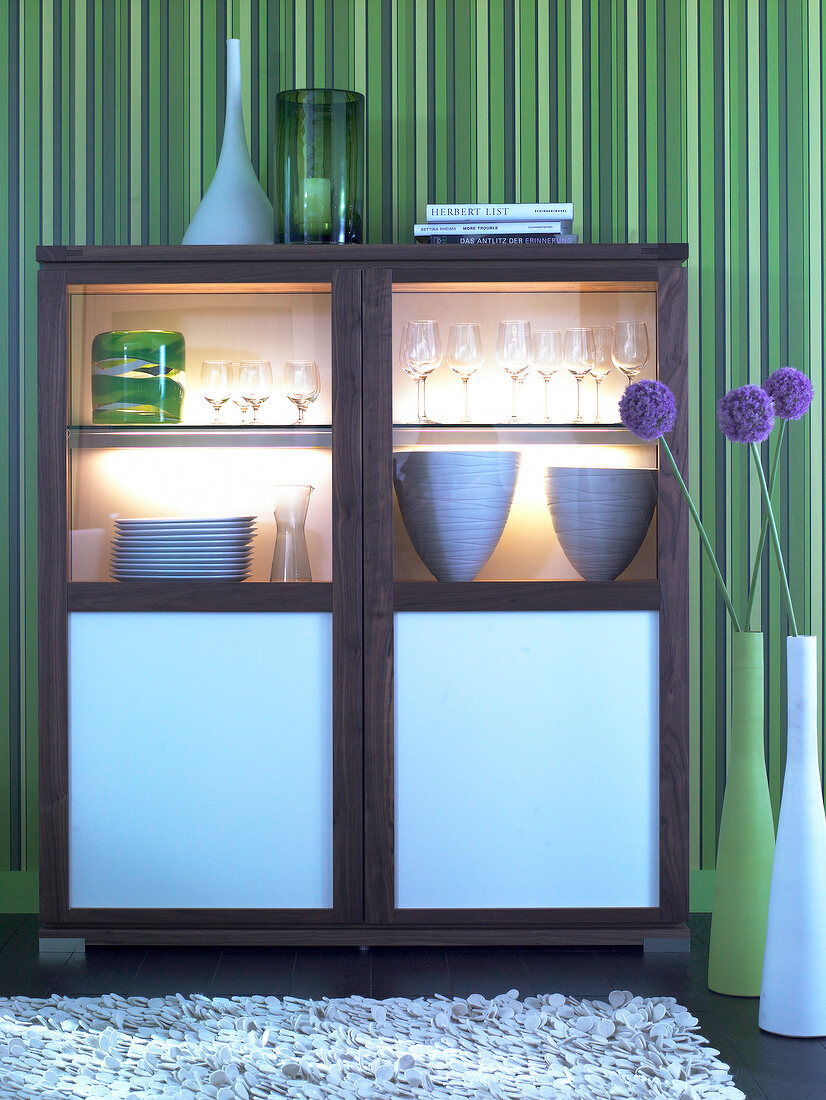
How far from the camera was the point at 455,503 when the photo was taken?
2.48m

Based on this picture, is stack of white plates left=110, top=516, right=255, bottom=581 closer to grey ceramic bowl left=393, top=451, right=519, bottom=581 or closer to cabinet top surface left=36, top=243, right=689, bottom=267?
grey ceramic bowl left=393, top=451, right=519, bottom=581

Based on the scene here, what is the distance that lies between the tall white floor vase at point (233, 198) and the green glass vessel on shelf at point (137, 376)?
0.28 m

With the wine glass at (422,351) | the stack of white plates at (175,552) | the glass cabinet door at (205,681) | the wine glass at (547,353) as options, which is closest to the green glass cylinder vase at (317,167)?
the glass cabinet door at (205,681)

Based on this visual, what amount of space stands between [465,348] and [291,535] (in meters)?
0.60

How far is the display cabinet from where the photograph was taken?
242 cm

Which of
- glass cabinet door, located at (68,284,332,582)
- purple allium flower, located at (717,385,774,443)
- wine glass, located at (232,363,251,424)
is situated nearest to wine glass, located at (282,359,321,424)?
Result: glass cabinet door, located at (68,284,332,582)

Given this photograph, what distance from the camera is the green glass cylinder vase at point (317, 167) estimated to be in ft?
8.32

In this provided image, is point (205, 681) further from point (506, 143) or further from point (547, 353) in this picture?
point (506, 143)

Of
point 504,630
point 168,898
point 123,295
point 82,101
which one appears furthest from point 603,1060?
point 82,101

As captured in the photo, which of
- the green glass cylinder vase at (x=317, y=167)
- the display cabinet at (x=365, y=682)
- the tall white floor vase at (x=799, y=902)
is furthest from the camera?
the green glass cylinder vase at (x=317, y=167)

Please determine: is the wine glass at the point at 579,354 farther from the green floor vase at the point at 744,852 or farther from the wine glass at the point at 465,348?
the green floor vase at the point at 744,852

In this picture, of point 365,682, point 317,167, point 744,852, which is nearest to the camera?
point 744,852

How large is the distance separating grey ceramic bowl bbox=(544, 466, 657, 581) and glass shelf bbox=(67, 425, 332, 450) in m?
0.56

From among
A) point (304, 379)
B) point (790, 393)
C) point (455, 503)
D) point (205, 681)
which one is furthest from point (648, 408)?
point (205, 681)
